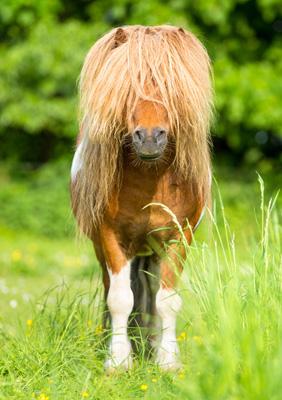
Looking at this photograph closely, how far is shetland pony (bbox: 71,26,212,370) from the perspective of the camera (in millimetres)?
4199

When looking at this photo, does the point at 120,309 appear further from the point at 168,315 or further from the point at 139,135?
the point at 139,135

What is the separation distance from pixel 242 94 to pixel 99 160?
9026 millimetres

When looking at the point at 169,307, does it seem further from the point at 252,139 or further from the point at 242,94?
the point at 252,139

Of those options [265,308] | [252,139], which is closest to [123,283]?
[265,308]

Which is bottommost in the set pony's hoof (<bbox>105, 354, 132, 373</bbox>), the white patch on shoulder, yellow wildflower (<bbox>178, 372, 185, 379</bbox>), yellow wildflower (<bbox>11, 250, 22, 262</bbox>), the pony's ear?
yellow wildflower (<bbox>11, 250, 22, 262</bbox>)

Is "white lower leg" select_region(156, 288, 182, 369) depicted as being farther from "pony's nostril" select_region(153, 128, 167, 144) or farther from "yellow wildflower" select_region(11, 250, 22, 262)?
"yellow wildflower" select_region(11, 250, 22, 262)

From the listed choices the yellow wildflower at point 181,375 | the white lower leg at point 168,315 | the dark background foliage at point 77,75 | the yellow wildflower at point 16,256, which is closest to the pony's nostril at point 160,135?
the white lower leg at point 168,315

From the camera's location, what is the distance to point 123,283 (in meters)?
4.51

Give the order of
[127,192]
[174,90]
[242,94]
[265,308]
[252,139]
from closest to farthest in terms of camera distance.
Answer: [265,308], [174,90], [127,192], [242,94], [252,139]

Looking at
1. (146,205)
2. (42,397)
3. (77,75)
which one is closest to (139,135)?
(146,205)

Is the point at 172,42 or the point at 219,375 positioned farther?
the point at 172,42

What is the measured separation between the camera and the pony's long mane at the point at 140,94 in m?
4.21

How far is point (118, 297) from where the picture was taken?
4.51 meters

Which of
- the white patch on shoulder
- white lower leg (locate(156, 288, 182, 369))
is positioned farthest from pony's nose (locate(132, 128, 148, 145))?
white lower leg (locate(156, 288, 182, 369))
